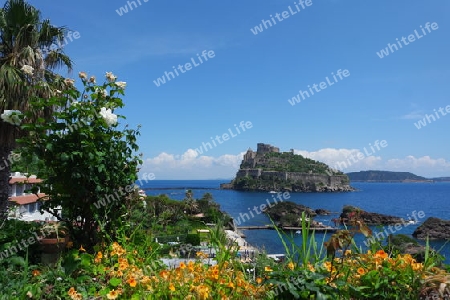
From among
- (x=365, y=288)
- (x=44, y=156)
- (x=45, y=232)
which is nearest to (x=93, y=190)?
(x=44, y=156)

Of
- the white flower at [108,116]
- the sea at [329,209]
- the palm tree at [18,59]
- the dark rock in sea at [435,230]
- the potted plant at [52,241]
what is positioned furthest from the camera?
the dark rock in sea at [435,230]

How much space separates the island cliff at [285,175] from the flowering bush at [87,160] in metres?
129

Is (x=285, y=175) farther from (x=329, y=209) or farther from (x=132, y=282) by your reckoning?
(x=132, y=282)

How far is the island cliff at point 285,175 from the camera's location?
135 metres

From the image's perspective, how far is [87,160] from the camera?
11.2 feet

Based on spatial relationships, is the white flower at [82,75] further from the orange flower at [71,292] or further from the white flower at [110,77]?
the orange flower at [71,292]

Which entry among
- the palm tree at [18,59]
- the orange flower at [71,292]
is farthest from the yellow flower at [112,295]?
the palm tree at [18,59]

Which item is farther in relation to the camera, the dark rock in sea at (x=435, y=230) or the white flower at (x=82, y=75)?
the dark rock in sea at (x=435, y=230)

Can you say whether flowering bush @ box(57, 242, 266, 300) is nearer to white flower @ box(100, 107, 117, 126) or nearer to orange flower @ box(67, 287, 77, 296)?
orange flower @ box(67, 287, 77, 296)

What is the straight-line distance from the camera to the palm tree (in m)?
8.70

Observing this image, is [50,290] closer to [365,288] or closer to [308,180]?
[365,288]

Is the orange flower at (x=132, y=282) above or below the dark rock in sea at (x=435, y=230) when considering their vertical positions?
above

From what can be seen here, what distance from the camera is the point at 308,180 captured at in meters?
137

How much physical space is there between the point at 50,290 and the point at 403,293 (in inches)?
102
